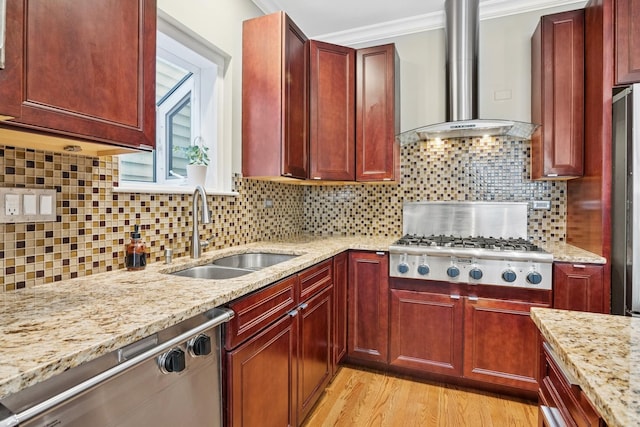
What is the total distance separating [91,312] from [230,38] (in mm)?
1973

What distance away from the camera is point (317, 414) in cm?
201

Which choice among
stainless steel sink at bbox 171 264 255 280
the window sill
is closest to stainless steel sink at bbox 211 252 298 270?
stainless steel sink at bbox 171 264 255 280

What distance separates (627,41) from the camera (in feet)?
6.30

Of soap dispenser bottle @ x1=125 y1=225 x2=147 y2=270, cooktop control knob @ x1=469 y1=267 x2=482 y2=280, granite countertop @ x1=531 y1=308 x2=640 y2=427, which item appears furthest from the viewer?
cooktop control knob @ x1=469 y1=267 x2=482 y2=280

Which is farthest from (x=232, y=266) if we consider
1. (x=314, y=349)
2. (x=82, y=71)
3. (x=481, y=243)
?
(x=481, y=243)

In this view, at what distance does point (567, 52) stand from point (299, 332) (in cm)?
249

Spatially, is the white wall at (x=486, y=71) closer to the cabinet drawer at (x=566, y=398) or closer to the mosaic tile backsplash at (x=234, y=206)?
the mosaic tile backsplash at (x=234, y=206)

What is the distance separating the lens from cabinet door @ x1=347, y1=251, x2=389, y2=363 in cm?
242

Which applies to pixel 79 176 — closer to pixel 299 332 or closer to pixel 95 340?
pixel 95 340

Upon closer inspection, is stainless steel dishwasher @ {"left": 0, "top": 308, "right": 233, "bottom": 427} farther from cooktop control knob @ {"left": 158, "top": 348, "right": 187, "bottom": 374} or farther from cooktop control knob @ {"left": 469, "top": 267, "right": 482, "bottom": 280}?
cooktop control knob @ {"left": 469, "top": 267, "right": 482, "bottom": 280}

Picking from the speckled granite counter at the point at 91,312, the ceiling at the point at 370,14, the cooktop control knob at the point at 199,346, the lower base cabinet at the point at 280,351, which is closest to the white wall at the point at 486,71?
the ceiling at the point at 370,14

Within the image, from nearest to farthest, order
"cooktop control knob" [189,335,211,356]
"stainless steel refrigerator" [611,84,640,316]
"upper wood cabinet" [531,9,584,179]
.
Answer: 1. "cooktop control knob" [189,335,211,356]
2. "stainless steel refrigerator" [611,84,640,316]
3. "upper wood cabinet" [531,9,584,179]

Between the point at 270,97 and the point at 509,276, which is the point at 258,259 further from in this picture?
the point at 509,276

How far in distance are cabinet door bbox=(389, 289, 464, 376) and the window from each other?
149 cm
